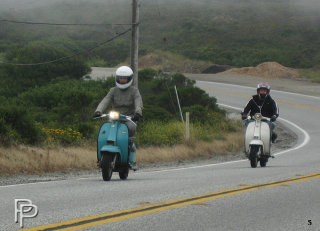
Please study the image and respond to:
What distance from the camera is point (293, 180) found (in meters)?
10.7

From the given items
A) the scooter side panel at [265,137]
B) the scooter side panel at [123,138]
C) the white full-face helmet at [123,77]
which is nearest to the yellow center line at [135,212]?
the scooter side panel at [123,138]

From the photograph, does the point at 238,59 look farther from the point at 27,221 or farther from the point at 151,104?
the point at 27,221

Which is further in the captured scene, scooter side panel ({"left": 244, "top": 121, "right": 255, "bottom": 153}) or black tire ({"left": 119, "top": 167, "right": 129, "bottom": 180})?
scooter side panel ({"left": 244, "top": 121, "right": 255, "bottom": 153})

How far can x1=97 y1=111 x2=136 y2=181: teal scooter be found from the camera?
10.4m

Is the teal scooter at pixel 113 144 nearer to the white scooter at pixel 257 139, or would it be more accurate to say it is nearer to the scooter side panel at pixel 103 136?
the scooter side panel at pixel 103 136

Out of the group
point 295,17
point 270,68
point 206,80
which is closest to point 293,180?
point 206,80

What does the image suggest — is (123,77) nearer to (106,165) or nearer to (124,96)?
(124,96)

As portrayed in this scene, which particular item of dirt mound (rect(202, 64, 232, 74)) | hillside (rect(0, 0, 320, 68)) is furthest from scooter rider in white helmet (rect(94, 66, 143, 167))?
dirt mound (rect(202, 64, 232, 74))

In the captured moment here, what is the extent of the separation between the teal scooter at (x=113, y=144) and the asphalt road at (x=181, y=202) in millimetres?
357

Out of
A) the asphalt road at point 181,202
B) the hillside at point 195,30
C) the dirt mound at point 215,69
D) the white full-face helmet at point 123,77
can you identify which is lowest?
the asphalt road at point 181,202

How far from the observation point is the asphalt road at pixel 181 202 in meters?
6.61

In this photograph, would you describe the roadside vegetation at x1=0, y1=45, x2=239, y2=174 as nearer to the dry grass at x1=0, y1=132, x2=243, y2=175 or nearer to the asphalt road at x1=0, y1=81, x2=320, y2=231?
the dry grass at x1=0, y1=132, x2=243, y2=175

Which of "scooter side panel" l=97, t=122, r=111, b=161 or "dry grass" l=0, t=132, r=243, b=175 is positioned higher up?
"scooter side panel" l=97, t=122, r=111, b=161

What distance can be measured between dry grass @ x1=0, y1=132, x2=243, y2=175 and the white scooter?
3.38m
